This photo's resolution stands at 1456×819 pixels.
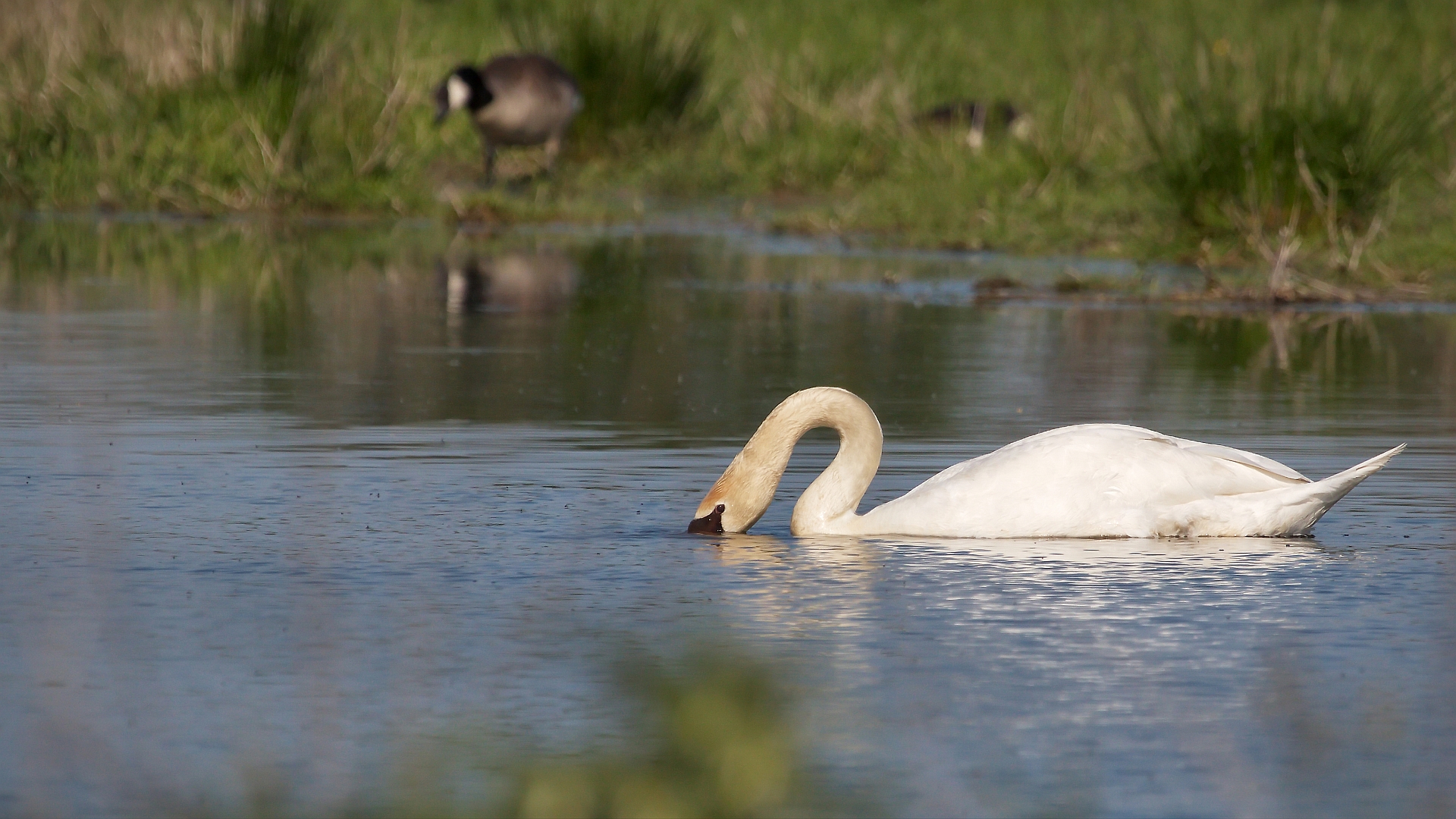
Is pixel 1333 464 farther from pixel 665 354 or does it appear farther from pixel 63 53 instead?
pixel 63 53

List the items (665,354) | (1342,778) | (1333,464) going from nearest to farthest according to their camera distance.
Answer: (1342,778), (1333,464), (665,354)

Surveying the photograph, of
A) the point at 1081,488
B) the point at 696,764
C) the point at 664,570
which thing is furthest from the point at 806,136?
the point at 696,764

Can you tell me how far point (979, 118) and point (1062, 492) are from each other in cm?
1849

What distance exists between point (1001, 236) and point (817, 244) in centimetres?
159

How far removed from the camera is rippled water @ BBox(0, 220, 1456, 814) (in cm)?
592

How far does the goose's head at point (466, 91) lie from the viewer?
87.4 ft

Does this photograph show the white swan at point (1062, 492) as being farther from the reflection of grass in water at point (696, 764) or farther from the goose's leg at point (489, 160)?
the goose's leg at point (489, 160)

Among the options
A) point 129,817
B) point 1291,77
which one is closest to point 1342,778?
point 129,817

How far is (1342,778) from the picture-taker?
18.8 ft

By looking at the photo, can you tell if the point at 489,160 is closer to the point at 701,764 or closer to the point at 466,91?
the point at 466,91

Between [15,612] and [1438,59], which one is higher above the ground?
[1438,59]

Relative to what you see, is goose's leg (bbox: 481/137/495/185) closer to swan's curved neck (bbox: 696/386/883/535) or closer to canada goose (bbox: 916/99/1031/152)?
canada goose (bbox: 916/99/1031/152)

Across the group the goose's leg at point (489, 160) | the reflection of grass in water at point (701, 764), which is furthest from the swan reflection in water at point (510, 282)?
the reflection of grass in water at point (701, 764)

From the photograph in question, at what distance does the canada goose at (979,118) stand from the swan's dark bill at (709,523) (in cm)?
1633
